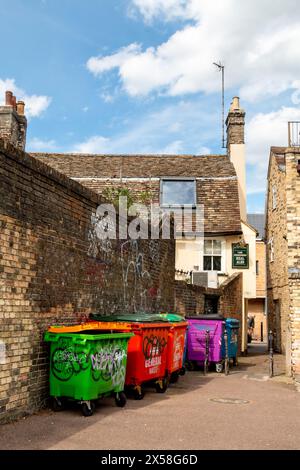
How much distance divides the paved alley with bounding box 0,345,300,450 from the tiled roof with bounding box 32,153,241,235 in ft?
39.0

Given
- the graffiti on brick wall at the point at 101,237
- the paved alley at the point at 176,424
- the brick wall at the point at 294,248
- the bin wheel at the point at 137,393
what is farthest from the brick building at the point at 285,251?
the graffiti on brick wall at the point at 101,237

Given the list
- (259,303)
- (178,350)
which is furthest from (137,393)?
(259,303)

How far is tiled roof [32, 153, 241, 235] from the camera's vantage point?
21.7 metres

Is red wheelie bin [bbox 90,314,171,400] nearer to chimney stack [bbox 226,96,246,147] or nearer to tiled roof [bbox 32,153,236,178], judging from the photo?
tiled roof [bbox 32,153,236,178]

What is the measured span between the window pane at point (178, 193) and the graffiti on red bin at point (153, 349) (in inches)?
505

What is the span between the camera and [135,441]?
5.94 metres

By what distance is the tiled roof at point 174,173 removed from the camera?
71.3 ft

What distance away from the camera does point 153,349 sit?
955 cm

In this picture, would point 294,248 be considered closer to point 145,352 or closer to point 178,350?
point 178,350

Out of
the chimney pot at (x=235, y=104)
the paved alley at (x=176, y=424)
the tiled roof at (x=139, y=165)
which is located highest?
the chimney pot at (x=235, y=104)

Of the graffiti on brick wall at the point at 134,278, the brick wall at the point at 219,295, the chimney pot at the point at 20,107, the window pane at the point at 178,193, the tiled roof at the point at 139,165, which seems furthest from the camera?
the tiled roof at the point at 139,165

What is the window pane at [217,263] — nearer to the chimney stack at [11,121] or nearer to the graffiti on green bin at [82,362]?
the chimney stack at [11,121]

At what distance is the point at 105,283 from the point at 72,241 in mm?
1795

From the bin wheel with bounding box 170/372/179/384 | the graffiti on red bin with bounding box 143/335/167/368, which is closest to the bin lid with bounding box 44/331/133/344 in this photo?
the graffiti on red bin with bounding box 143/335/167/368
